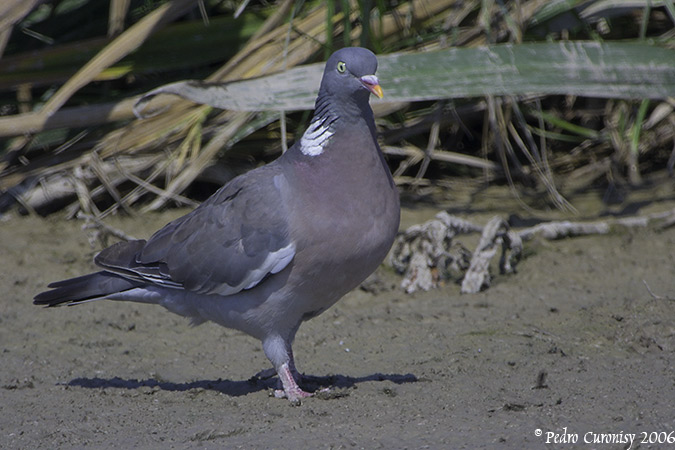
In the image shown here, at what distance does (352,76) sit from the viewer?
147 inches

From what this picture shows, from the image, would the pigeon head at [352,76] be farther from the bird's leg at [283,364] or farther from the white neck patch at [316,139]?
the bird's leg at [283,364]

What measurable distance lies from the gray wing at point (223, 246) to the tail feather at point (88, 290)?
8 cm

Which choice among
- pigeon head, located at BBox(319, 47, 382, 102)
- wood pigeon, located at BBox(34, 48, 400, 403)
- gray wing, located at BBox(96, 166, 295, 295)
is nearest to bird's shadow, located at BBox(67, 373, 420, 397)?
wood pigeon, located at BBox(34, 48, 400, 403)

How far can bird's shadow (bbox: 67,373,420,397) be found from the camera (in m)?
4.18

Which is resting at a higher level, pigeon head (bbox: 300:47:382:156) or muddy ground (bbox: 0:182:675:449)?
pigeon head (bbox: 300:47:382:156)

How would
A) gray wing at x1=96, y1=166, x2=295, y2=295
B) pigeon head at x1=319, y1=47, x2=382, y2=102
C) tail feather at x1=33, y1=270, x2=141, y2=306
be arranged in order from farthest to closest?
1. tail feather at x1=33, y1=270, x2=141, y2=306
2. gray wing at x1=96, y1=166, x2=295, y2=295
3. pigeon head at x1=319, y1=47, x2=382, y2=102

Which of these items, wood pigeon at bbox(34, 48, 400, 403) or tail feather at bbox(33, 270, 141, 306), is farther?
tail feather at bbox(33, 270, 141, 306)

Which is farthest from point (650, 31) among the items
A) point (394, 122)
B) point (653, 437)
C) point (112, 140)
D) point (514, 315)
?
point (653, 437)

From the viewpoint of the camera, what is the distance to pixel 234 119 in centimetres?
644

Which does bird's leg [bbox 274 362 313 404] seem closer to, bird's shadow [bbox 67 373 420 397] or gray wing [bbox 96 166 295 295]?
bird's shadow [bbox 67 373 420 397]

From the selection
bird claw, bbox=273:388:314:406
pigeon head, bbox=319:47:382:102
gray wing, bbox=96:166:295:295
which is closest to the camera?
pigeon head, bbox=319:47:382:102

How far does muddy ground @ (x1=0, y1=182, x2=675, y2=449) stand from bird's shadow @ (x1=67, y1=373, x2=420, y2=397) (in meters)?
0.01

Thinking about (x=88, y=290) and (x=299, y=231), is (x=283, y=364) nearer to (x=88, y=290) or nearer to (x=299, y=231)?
(x=299, y=231)

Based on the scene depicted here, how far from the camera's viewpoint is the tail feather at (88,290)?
4301mm
